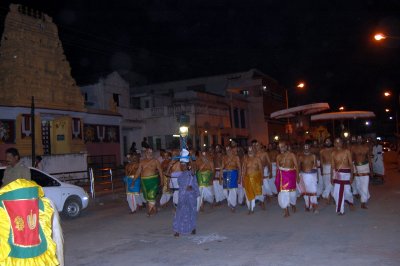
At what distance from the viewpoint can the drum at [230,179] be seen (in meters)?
13.7

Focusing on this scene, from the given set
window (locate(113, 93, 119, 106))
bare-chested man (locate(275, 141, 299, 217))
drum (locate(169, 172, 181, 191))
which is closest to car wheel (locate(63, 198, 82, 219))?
drum (locate(169, 172, 181, 191))

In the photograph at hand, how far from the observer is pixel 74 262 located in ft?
25.4

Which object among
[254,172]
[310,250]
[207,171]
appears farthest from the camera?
[207,171]

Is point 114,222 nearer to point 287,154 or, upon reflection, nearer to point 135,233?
point 135,233

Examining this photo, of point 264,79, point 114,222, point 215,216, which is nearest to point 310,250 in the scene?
point 215,216

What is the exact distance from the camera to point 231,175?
1376 centimetres

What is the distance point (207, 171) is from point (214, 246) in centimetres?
608

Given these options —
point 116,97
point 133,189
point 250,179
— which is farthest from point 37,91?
point 250,179

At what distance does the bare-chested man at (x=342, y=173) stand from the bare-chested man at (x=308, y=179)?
54 centimetres

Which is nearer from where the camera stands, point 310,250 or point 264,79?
point 310,250

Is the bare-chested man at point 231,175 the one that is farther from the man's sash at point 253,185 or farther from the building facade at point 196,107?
the building facade at point 196,107

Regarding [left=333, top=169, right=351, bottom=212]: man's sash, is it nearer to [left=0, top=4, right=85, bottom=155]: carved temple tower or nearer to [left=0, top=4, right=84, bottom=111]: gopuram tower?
[left=0, top=4, right=85, bottom=155]: carved temple tower

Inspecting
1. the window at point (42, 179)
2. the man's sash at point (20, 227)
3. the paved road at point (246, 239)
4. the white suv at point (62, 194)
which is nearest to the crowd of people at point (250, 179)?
the paved road at point (246, 239)

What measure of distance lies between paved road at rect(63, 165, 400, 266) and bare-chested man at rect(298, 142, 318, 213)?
1.12 ft
